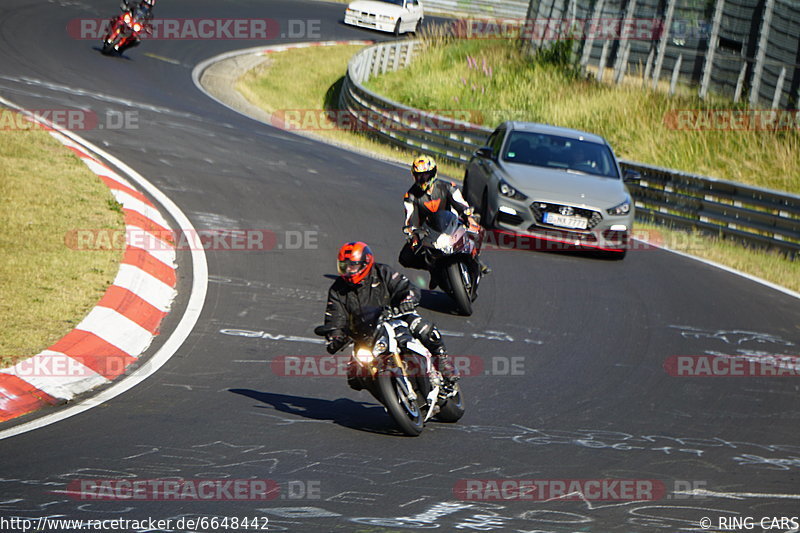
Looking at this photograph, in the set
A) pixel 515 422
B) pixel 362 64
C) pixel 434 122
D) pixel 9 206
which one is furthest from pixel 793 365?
pixel 362 64

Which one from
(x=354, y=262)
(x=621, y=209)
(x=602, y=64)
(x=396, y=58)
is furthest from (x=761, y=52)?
(x=354, y=262)

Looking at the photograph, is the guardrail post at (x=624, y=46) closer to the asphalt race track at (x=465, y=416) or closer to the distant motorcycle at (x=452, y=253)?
the asphalt race track at (x=465, y=416)

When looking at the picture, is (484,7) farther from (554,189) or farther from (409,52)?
(554,189)

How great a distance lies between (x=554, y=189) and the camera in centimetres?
1533

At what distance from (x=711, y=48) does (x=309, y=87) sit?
1446 cm

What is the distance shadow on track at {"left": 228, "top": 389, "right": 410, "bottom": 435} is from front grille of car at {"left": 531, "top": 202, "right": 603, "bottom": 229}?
23.2 ft

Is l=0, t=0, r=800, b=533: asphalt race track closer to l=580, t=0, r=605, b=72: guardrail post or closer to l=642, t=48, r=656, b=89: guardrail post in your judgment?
l=642, t=48, r=656, b=89: guardrail post

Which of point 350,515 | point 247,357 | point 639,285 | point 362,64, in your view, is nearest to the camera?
point 350,515

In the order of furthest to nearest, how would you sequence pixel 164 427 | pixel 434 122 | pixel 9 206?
1. pixel 434 122
2. pixel 9 206
3. pixel 164 427

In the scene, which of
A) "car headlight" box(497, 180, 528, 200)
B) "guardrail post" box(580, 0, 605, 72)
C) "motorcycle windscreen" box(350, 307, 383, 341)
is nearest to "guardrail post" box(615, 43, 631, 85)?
"guardrail post" box(580, 0, 605, 72)

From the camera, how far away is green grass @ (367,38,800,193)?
75.9ft

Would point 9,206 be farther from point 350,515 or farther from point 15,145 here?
point 350,515

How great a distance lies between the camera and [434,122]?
2414cm

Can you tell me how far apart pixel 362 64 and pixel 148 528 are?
28.2 m
